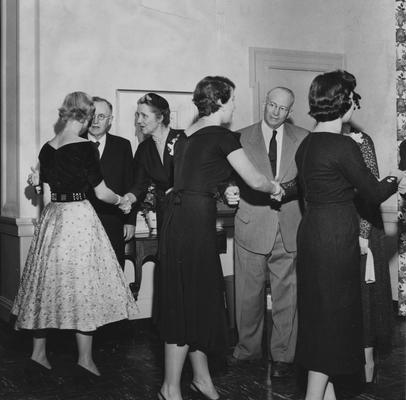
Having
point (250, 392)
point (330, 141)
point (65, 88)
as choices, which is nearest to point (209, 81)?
point (330, 141)

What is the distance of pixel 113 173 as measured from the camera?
4.66 m

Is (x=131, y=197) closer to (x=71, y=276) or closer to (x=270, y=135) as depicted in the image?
(x=71, y=276)

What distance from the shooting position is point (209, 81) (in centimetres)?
323

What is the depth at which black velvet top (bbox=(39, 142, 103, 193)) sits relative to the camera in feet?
12.4

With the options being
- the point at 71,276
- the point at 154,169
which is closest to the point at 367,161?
the point at 154,169

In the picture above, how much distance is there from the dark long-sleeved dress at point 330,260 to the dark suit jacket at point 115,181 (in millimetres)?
1946

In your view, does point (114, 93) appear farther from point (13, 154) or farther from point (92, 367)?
point (92, 367)

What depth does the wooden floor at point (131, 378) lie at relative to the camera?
359cm

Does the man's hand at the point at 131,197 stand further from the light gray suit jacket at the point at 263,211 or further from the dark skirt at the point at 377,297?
the dark skirt at the point at 377,297

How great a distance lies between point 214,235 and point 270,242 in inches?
36.9

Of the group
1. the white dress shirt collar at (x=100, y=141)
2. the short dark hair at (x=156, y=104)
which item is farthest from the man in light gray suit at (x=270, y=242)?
the white dress shirt collar at (x=100, y=141)

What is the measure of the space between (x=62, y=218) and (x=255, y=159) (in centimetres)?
135

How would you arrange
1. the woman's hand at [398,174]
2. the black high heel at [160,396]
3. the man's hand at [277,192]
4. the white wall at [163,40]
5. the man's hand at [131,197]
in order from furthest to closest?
the white wall at [163,40] → the man's hand at [131,197] → the man's hand at [277,192] → the black high heel at [160,396] → the woman's hand at [398,174]

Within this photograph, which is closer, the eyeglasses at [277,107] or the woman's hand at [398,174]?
the woman's hand at [398,174]
